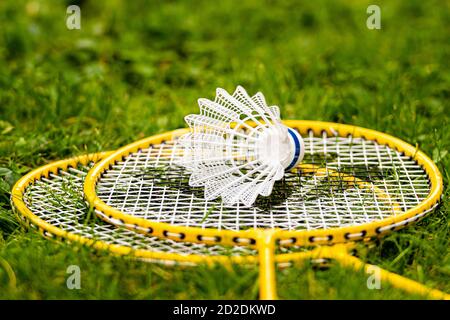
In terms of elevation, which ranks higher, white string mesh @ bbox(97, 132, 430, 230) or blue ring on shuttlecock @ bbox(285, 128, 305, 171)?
blue ring on shuttlecock @ bbox(285, 128, 305, 171)

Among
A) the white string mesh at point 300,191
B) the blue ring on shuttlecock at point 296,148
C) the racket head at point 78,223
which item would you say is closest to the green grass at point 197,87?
the racket head at point 78,223

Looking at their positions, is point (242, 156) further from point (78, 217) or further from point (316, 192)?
point (78, 217)

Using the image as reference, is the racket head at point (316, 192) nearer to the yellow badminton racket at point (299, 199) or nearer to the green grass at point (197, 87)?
the yellow badminton racket at point (299, 199)

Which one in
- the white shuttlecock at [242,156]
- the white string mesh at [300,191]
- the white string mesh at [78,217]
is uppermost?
the white shuttlecock at [242,156]

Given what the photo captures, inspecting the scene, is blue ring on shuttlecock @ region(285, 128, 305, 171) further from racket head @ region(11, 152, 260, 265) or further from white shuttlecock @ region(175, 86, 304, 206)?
racket head @ region(11, 152, 260, 265)

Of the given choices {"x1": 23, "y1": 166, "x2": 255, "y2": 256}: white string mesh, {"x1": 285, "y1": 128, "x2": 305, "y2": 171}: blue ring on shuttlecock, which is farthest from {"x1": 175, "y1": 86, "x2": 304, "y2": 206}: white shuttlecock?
{"x1": 23, "y1": 166, "x2": 255, "y2": 256}: white string mesh

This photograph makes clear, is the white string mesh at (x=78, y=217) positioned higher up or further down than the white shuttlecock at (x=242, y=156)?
further down
